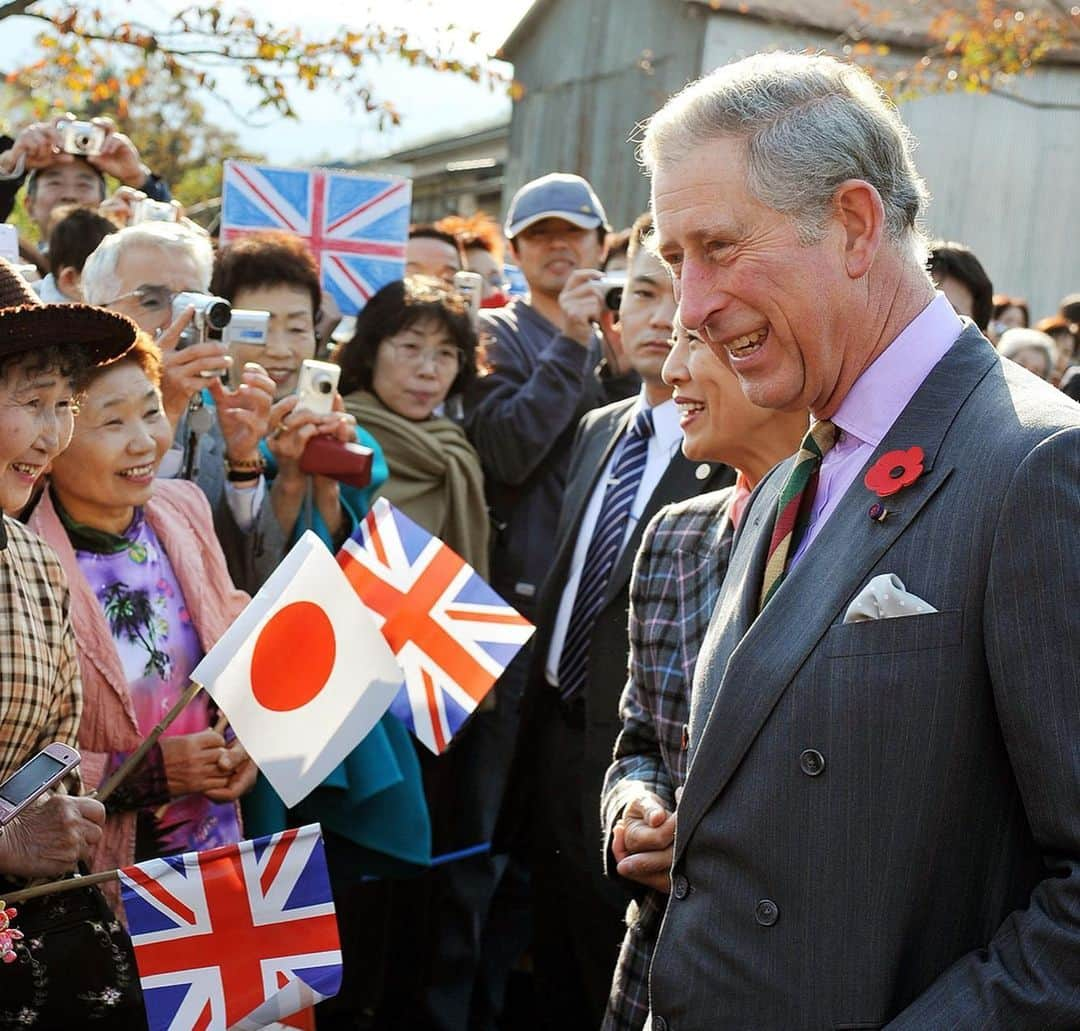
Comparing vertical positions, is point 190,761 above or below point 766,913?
below

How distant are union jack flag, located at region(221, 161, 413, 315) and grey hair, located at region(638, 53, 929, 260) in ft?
12.1

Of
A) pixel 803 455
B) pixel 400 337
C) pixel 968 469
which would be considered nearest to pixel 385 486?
pixel 400 337

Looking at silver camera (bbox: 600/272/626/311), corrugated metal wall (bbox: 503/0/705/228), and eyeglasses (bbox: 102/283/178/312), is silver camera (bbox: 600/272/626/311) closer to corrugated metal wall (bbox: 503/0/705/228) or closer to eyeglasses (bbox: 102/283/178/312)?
eyeglasses (bbox: 102/283/178/312)

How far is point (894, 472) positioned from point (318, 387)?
2.74m

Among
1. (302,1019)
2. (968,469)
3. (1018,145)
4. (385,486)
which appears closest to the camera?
(968,469)

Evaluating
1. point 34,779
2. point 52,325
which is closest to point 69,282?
point 52,325

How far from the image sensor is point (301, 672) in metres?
3.26

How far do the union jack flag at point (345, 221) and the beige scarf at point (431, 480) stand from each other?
75cm

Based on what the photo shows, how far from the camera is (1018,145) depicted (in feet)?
66.6

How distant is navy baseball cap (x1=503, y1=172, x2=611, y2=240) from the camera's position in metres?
6.27

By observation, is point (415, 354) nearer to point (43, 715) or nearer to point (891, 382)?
point (43, 715)

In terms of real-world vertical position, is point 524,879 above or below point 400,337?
below

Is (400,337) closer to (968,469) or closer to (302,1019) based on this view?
(302,1019)

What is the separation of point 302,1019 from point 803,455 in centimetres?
181
